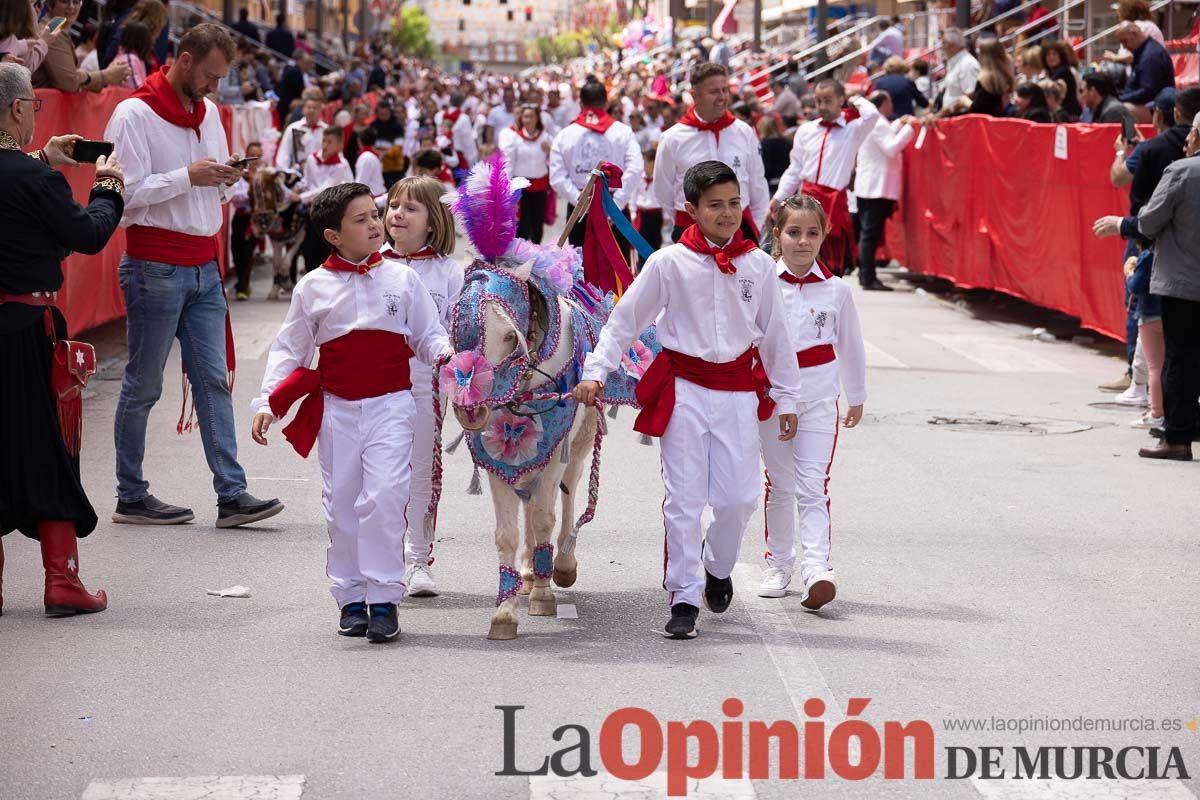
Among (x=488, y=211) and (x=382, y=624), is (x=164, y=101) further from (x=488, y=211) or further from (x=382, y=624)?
(x=382, y=624)

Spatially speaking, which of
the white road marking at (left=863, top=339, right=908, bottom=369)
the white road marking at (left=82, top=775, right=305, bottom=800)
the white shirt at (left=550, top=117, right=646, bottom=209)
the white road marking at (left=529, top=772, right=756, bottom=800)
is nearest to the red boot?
the white road marking at (left=82, top=775, right=305, bottom=800)

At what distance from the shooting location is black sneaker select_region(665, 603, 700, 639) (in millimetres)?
6613

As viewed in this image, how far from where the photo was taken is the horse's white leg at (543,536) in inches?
269

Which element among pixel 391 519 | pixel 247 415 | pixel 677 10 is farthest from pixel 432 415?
pixel 677 10

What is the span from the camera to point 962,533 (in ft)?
28.0

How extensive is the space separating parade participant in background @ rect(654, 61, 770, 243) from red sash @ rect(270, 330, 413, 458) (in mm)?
5220

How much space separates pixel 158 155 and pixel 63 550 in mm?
2305

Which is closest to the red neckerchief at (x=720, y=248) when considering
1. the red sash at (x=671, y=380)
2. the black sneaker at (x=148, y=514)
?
the red sash at (x=671, y=380)

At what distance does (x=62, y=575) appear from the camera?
22.6 ft

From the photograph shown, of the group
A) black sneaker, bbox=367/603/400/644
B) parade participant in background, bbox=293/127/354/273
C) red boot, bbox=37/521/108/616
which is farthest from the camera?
parade participant in background, bbox=293/127/354/273

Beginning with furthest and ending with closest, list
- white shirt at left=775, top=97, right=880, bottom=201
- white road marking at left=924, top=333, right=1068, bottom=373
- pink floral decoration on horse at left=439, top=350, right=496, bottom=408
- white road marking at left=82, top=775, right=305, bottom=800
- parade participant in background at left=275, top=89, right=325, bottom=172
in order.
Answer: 1. parade participant in background at left=275, top=89, right=325, bottom=172
2. white shirt at left=775, top=97, right=880, bottom=201
3. white road marking at left=924, top=333, right=1068, bottom=373
4. pink floral decoration on horse at left=439, top=350, right=496, bottom=408
5. white road marking at left=82, top=775, right=305, bottom=800

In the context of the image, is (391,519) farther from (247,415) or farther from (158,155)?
(247,415)

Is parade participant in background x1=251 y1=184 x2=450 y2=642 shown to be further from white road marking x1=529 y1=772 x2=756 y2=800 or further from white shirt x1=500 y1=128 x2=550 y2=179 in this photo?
white shirt x1=500 y1=128 x2=550 y2=179

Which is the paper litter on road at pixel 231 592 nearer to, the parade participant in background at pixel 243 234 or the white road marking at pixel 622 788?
the white road marking at pixel 622 788
